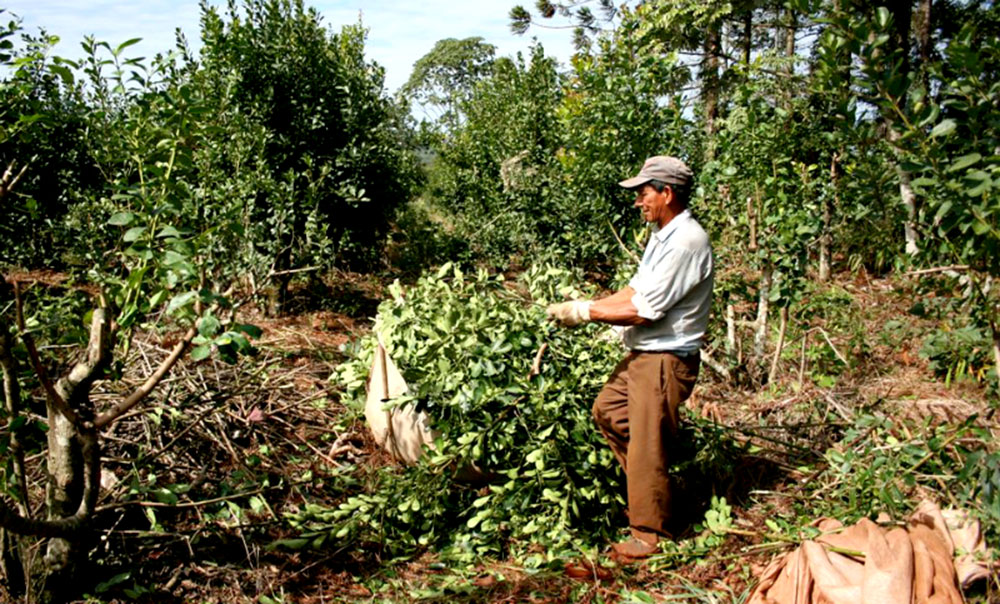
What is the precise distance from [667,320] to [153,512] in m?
2.37

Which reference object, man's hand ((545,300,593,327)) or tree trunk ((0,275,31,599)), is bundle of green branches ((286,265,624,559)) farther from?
tree trunk ((0,275,31,599))

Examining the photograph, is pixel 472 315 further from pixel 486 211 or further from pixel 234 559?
pixel 486 211

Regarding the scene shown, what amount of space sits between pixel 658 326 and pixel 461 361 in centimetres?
103

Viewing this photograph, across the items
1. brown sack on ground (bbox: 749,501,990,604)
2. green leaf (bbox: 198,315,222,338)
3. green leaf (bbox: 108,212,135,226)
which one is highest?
green leaf (bbox: 108,212,135,226)

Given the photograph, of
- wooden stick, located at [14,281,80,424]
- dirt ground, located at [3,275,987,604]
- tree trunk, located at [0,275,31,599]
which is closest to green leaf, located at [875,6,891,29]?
dirt ground, located at [3,275,987,604]

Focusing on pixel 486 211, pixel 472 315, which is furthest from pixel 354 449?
pixel 486 211

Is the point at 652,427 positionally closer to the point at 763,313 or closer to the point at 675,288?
the point at 675,288

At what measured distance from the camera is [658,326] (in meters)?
3.33

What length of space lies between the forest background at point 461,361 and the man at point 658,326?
0.89 feet

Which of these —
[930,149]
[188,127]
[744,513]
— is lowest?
[744,513]

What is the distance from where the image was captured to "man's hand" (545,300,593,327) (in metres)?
3.32

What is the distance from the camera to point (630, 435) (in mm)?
3363

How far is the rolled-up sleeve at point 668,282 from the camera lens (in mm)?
3203

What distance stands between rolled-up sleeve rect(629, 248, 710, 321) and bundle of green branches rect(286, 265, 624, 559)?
1.96 feet
